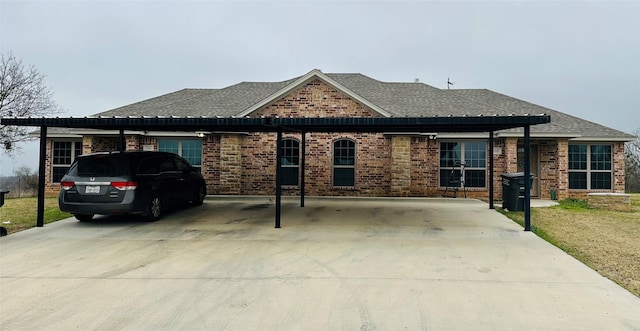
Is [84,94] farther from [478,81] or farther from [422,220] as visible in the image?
[478,81]

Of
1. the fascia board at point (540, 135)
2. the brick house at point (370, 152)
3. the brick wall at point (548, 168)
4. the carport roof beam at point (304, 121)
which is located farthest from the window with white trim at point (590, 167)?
the carport roof beam at point (304, 121)

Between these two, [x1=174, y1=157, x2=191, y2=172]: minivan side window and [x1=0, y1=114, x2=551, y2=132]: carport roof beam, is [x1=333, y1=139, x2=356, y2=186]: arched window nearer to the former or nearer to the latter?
[x1=174, y1=157, x2=191, y2=172]: minivan side window

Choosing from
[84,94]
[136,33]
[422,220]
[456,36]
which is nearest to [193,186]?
[422,220]

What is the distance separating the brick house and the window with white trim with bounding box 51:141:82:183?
0.80 m

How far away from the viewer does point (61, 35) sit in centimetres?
2112

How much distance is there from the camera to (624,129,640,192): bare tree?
26434 mm

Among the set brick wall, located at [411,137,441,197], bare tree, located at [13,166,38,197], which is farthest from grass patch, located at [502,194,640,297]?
bare tree, located at [13,166,38,197]

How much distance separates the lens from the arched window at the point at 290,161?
49.5 ft

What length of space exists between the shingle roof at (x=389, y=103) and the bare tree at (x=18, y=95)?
5.80 m

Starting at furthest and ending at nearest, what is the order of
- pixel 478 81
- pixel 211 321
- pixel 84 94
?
pixel 478 81 → pixel 84 94 → pixel 211 321

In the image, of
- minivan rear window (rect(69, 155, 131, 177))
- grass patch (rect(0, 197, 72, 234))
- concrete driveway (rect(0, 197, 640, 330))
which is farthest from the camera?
grass patch (rect(0, 197, 72, 234))

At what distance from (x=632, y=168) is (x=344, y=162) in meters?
25.9

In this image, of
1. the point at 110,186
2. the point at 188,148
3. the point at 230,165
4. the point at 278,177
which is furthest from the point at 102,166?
the point at 188,148

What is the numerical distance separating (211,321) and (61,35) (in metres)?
24.2
